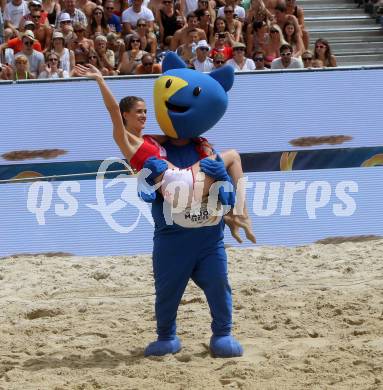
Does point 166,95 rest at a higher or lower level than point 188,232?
higher

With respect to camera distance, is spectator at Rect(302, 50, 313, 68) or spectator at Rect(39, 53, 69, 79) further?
spectator at Rect(302, 50, 313, 68)

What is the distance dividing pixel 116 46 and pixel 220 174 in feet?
18.3

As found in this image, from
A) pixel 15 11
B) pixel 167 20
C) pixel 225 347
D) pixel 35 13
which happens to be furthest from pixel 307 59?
pixel 225 347

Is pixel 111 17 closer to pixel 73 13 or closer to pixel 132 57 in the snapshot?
pixel 73 13

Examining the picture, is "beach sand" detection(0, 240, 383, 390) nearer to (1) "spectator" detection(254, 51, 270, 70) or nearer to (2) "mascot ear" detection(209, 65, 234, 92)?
(2) "mascot ear" detection(209, 65, 234, 92)

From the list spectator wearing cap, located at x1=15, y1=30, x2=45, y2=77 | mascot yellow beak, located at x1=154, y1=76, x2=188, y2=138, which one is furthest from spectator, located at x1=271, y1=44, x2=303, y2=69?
mascot yellow beak, located at x1=154, y1=76, x2=188, y2=138

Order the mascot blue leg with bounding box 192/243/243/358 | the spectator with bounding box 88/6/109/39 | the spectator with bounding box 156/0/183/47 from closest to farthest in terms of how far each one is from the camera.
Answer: the mascot blue leg with bounding box 192/243/243/358 → the spectator with bounding box 88/6/109/39 → the spectator with bounding box 156/0/183/47

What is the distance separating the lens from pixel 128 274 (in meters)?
7.67

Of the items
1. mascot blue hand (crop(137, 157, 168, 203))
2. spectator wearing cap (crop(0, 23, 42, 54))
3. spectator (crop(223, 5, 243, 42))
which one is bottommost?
spectator wearing cap (crop(0, 23, 42, 54))

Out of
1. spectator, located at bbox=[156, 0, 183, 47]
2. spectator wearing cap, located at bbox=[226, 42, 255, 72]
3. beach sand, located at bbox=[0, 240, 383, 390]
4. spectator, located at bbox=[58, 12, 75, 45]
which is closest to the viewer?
beach sand, located at bbox=[0, 240, 383, 390]

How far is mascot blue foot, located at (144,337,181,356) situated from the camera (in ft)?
18.1

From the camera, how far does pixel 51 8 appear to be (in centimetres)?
1124

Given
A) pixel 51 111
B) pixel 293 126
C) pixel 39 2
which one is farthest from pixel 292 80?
pixel 39 2

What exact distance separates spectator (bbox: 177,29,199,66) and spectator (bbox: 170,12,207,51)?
0.07m
